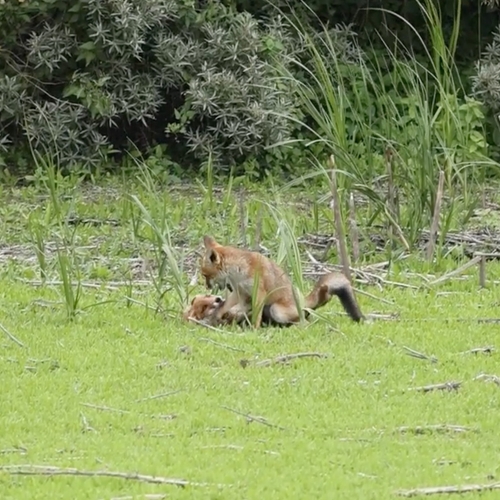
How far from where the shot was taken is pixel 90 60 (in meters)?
13.7

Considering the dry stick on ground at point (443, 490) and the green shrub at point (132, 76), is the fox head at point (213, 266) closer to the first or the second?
the dry stick on ground at point (443, 490)

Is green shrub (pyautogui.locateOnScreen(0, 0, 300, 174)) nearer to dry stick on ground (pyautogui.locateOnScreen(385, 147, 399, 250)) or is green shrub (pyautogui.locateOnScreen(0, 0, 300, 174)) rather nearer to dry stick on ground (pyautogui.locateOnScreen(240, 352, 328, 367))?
dry stick on ground (pyautogui.locateOnScreen(385, 147, 399, 250))

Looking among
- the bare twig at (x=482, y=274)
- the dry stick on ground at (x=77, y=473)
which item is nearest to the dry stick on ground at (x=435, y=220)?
the bare twig at (x=482, y=274)

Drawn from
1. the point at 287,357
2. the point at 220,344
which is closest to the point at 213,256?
the point at 220,344

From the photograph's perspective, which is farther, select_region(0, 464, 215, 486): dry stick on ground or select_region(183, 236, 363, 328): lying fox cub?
select_region(183, 236, 363, 328): lying fox cub

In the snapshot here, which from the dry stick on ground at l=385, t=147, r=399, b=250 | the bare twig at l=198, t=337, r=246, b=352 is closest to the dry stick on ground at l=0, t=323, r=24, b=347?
the bare twig at l=198, t=337, r=246, b=352

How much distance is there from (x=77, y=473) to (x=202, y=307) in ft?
8.74

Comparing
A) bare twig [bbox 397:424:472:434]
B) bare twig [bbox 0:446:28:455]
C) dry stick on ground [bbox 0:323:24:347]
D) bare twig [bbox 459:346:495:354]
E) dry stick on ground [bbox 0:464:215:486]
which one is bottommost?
dry stick on ground [bbox 0:323:24:347]

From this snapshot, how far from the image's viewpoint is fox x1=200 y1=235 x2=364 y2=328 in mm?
7609

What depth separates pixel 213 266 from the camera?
25.9ft

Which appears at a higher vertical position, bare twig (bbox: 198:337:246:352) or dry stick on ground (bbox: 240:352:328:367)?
dry stick on ground (bbox: 240:352:328:367)

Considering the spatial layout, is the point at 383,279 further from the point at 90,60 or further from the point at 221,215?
the point at 90,60

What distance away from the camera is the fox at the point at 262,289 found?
300 inches

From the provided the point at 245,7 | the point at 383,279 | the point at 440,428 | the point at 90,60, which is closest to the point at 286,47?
the point at 245,7
